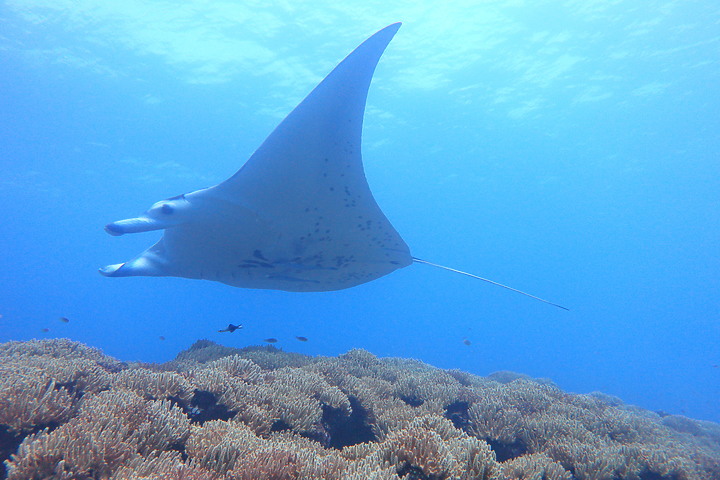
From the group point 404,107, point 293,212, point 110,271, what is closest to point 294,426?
point 293,212

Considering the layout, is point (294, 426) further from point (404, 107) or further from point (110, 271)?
point (404, 107)

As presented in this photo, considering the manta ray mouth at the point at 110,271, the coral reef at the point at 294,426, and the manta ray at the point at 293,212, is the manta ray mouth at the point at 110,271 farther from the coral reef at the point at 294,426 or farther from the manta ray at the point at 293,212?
the coral reef at the point at 294,426

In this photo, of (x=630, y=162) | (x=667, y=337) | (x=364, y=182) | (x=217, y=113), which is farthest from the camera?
(x=667, y=337)

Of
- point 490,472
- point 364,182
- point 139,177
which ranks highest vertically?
point 139,177

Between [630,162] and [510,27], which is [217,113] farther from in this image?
[630,162]

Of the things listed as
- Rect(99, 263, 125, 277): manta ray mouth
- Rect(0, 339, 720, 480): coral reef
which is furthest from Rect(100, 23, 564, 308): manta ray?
Rect(0, 339, 720, 480): coral reef

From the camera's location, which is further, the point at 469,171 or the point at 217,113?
the point at 469,171

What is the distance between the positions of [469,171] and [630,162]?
697 inches

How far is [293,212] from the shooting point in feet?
14.0

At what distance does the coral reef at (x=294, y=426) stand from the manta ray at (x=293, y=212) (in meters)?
1.25

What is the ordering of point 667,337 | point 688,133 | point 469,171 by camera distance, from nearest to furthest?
point 688,133 < point 469,171 < point 667,337

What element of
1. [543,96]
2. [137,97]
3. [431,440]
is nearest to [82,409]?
[431,440]

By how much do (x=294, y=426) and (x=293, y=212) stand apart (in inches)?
89.2

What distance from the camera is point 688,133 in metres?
34.0
